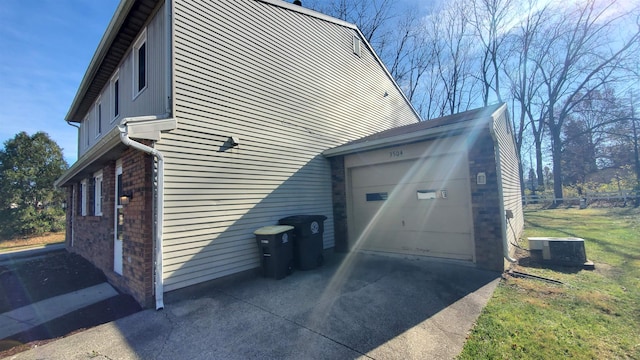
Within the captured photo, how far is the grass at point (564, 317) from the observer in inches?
111

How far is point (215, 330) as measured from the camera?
354 cm

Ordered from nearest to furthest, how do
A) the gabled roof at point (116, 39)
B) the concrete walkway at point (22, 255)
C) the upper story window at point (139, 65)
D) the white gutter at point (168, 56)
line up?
1. the white gutter at point (168, 56)
2. the gabled roof at point (116, 39)
3. the upper story window at point (139, 65)
4. the concrete walkway at point (22, 255)

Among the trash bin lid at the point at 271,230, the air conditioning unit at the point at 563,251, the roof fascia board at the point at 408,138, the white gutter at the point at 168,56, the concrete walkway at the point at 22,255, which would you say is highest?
the white gutter at the point at 168,56

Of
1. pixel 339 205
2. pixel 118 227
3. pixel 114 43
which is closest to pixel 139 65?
pixel 114 43

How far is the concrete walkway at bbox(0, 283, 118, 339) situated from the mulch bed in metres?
0.21

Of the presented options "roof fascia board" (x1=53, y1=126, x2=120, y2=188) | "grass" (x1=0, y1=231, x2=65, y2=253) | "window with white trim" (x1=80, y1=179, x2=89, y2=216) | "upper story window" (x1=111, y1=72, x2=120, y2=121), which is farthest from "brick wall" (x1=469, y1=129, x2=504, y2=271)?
"grass" (x1=0, y1=231, x2=65, y2=253)

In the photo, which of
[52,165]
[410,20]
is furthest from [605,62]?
[52,165]

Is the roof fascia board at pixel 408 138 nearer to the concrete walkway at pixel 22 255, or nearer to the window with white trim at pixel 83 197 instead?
the window with white trim at pixel 83 197

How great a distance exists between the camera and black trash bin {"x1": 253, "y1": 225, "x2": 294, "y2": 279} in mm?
5445

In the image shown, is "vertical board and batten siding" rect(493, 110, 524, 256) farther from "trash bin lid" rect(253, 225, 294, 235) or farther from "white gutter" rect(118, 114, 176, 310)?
"white gutter" rect(118, 114, 176, 310)

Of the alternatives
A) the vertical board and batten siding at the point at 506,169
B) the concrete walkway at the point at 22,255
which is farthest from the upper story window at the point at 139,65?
the concrete walkway at the point at 22,255

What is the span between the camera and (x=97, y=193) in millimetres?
7672

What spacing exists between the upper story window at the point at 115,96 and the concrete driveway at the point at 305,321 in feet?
19.2

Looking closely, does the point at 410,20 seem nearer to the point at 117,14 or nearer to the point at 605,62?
the point at 605,62
